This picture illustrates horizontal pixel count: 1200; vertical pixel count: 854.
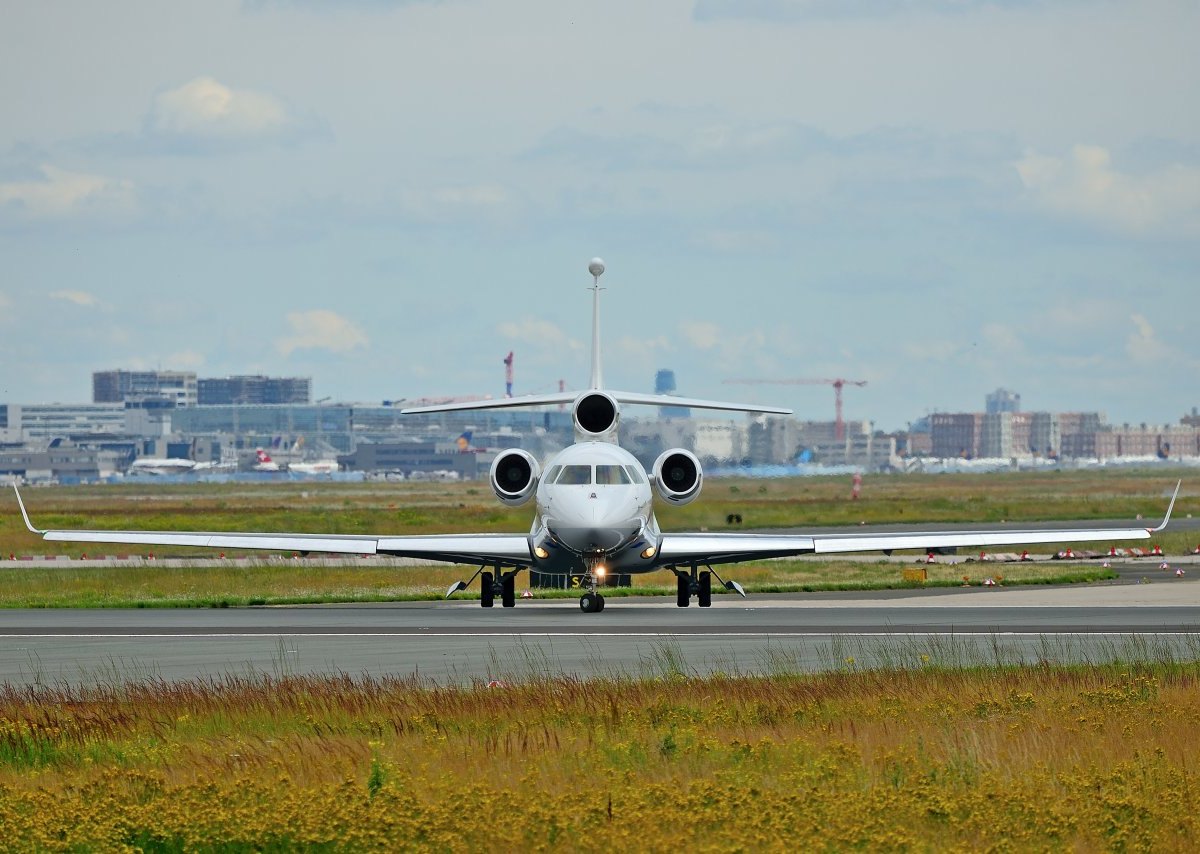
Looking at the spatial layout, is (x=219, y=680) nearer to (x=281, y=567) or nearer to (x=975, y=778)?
(x=975, y=778)

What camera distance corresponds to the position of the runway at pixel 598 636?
23.1 metres

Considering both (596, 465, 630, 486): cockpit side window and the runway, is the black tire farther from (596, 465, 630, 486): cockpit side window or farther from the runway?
(596, 465, 630, 486): cockpit side window

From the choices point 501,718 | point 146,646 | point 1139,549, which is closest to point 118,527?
point 1139,549

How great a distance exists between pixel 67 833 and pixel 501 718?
6.11 meters

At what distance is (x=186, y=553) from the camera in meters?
62.0

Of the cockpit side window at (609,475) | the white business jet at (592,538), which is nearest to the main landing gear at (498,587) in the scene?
the white business jet at (592,538)

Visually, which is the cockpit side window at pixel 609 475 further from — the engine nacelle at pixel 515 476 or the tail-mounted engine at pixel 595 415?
the tail-mounted engine at pixel 595 415

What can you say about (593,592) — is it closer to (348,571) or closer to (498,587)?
(498,587)

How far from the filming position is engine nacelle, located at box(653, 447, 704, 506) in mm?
37125

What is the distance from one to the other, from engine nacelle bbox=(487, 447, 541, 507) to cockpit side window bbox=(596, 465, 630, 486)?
76.3 inches

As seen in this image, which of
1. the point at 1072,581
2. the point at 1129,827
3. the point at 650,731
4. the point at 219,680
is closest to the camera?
the point at 1129,827

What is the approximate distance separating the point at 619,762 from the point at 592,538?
1986 cm

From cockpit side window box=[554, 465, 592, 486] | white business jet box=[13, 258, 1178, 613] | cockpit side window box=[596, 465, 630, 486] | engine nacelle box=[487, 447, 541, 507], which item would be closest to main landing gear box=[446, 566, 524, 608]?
white business jet box=[13, 258, 1178, 613]

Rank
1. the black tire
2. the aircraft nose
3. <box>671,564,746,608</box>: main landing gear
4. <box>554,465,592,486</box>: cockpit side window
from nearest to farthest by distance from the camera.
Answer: the aircraft nose → <box>554,465,592,486</box>: cockpit side window → <box>671,564,746,608</box>: main landing gear → the black tire
